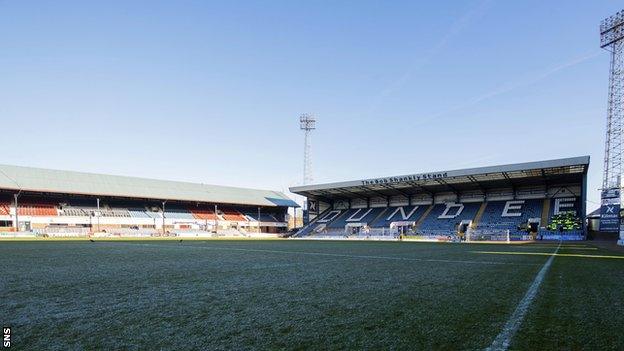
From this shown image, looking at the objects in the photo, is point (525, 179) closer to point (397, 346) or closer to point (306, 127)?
point (306, 127)

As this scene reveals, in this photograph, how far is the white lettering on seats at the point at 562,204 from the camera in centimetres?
3940

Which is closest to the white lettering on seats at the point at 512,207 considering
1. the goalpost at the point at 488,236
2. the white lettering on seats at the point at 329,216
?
the goalpost at the point at 488,236

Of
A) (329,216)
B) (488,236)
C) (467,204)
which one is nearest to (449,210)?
(467,204)

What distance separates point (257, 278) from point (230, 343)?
12.9 feet

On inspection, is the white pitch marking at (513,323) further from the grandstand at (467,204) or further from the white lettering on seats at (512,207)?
the white lettering on seats at (512,207)

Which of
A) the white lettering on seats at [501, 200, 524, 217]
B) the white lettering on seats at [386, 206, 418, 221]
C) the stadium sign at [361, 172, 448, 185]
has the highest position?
the stadium sign at [361, 172, 448, 185]

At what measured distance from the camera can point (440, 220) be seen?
151ft

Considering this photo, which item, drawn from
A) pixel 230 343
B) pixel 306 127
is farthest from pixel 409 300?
pixel 306 127

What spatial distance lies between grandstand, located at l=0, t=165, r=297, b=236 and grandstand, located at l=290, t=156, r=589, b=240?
36.5 feet

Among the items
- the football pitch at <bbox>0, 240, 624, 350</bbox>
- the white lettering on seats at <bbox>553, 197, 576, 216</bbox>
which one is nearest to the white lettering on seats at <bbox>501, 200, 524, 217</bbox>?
the white lettering on seats at <bbox>553, 197, 576, 216</bbox>

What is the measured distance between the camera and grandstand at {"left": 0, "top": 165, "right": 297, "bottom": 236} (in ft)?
137

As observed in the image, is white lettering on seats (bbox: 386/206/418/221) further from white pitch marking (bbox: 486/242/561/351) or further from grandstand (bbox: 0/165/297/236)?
white pitch marking (bbox: 486/242/561/351)

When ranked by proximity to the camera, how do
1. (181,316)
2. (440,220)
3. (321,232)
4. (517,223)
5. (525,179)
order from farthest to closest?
(321,232), (440,220), (525,179), (517,223), (181,316)

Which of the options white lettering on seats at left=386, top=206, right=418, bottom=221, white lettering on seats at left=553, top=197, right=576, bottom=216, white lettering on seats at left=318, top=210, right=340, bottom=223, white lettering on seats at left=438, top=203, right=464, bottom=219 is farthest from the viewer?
white lettering on seats at left=318, top=210, right=340, bottom=223
